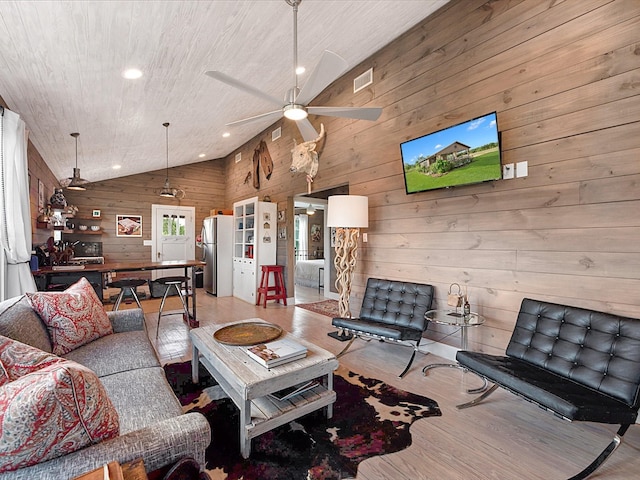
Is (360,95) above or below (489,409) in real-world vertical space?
above

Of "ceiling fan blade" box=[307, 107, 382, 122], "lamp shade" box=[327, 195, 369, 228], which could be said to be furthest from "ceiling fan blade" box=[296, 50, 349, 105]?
"lamp shade" box=[327, 195, 369, 228]

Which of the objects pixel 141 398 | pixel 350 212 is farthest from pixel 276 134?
pixel 141 398

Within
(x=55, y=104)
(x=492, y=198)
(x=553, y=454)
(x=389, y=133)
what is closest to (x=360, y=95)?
(x=389, y=133)

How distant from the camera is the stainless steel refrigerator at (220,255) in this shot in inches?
269

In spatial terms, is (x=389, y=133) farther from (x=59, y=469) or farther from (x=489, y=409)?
(x=59, y=469)

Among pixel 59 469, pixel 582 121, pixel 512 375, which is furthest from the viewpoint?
pixel 582 121

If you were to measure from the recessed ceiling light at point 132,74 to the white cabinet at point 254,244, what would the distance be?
3168mm

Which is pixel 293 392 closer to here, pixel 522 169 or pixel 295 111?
pixel 295 111

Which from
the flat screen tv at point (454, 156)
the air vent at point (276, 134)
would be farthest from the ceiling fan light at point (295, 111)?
the air vent at point (276, 134)

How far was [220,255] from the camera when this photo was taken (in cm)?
688

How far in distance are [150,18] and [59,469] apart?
2783mm

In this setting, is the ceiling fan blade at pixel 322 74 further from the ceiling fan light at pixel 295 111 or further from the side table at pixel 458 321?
the side table at pixel 458 321

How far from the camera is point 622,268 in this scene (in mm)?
2178

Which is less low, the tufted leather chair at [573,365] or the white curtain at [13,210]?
A: the white curtain at [13,210]
